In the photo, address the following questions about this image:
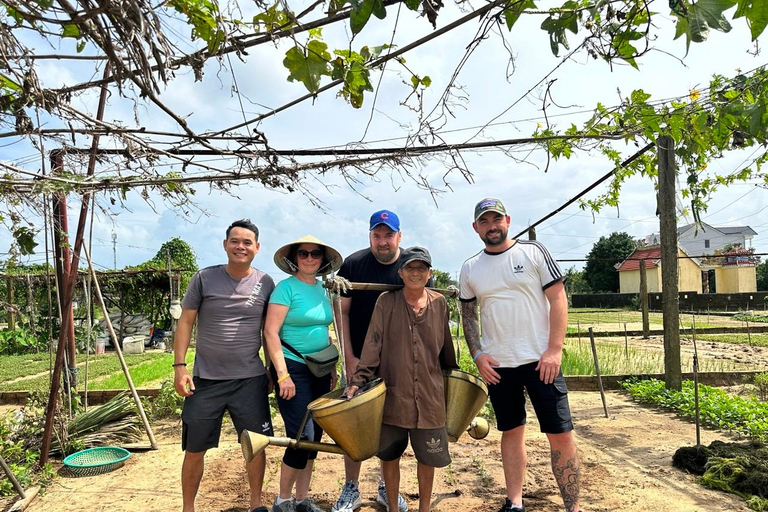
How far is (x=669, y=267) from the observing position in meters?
5.75

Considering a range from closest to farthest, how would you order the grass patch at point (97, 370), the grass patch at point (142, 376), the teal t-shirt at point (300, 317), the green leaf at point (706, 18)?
the green leaf at point (706, 18) < the teal t-shirt at point (300, 317) < the grass patch at point (142, 376) < the grass patch at point (97, 370)

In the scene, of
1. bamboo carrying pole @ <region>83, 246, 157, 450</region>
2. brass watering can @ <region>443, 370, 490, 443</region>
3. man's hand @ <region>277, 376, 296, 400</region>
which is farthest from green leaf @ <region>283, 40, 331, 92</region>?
bamboo carrying pole @ <region>83, 246, 157, 450</region>

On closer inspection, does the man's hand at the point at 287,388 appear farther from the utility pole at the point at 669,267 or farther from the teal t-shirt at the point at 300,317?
the utility pole at the point at 669,267

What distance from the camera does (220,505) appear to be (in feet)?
10.5

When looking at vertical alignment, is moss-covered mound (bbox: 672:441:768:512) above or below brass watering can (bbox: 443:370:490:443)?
below

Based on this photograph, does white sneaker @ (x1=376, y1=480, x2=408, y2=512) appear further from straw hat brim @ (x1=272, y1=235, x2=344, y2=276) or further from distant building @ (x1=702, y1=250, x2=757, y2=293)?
distant building @ (x1=702, y1=250, x2=757, y2=293)

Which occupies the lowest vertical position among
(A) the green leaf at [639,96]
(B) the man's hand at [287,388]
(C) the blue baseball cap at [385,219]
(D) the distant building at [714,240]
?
(B) the man's hand at [287,388]

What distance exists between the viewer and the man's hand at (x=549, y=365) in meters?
2.67

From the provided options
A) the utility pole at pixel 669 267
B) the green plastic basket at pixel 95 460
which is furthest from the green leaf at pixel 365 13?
the utility pole at pixel 669 267

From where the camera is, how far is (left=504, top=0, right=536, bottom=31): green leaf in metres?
1.61

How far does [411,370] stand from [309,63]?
1551 mm

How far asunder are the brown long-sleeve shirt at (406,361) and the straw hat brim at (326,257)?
45 centimetres

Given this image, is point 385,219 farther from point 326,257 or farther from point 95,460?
point 95,460

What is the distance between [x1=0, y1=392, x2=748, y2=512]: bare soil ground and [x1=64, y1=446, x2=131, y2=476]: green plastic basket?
2.7 inches
